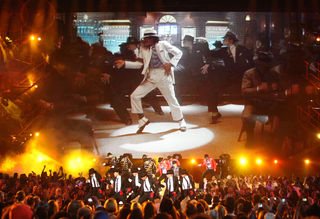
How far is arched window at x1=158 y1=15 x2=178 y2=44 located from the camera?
12.6 m

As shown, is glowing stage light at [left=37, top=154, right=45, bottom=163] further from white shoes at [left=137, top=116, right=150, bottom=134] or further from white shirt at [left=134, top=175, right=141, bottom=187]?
white shirt at [left=134, top=175, right=141, bottom=187]

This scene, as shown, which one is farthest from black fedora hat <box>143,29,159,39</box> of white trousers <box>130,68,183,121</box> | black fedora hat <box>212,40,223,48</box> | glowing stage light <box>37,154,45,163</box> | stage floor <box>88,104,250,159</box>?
glowing stage light <box>37,154,45,163</box>

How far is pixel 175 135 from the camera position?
43.3 feet

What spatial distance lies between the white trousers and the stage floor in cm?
21

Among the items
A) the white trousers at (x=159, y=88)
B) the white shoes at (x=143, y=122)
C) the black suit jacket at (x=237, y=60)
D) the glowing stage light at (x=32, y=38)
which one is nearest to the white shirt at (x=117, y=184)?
the white shoes at (x=143, y=122)

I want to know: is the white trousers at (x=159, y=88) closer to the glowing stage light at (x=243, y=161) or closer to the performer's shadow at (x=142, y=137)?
the performer's shadow at (x=142, y=137)

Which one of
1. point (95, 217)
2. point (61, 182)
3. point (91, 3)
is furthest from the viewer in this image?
point (91, 3)

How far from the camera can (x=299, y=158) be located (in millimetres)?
13195

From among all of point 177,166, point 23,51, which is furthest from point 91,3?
point 177,166

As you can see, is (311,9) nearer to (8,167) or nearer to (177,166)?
(177,166)

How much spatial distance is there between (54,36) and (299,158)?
7.89 m

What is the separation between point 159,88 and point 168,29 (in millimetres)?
1688

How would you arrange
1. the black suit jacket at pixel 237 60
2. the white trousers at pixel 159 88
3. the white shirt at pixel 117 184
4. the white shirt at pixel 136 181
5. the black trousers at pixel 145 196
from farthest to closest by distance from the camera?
the white trousers at pixel 159 88 < the black suit jacket at pixel 237 60 < the white shirt at pixel 136 181 < the white shirt at pixel 117 184 < the black trousers at pixel 145 196

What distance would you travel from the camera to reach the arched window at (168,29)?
12.6 metres
